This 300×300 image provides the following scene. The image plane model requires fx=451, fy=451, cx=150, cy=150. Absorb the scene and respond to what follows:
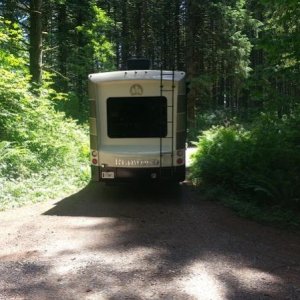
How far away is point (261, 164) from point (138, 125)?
10.5ft

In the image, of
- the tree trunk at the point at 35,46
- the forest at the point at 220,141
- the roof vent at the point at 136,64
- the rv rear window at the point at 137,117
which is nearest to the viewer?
the forest at the point at 220,141

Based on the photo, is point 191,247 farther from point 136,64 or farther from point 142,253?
point 136,64

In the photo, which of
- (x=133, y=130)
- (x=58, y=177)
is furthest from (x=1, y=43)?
(x=133, y=130)

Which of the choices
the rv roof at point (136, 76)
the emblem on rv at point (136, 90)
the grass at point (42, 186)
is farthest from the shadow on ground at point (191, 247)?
the rv roof at point (136, 76)

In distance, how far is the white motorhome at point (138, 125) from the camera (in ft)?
35.0

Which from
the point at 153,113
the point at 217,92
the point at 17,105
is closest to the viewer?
A: the point at 153,113

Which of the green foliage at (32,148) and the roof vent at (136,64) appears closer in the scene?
the green foliage at (32,148)

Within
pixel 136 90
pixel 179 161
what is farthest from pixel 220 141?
pixel 136 90

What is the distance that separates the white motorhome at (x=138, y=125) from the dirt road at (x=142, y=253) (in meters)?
0.87

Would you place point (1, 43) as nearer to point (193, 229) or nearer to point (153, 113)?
point (153, 113)

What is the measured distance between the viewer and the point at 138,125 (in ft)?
36.7

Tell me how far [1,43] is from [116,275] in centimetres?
1269

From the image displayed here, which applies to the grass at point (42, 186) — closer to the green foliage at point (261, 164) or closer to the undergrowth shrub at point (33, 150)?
the undergrowth shrub at point (33, 150)

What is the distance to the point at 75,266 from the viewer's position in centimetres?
609
